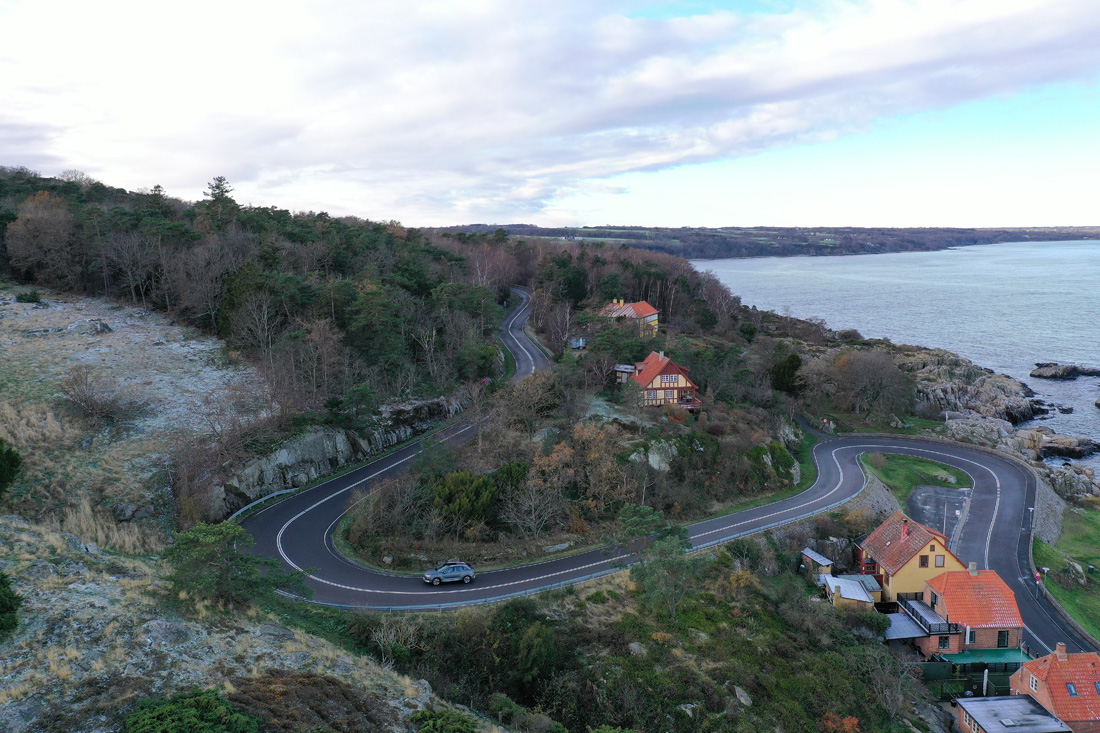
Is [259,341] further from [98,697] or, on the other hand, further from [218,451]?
[98,697]

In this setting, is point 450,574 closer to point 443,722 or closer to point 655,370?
point 443,722

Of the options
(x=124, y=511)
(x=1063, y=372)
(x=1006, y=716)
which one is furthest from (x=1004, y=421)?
(x=124, y=511)

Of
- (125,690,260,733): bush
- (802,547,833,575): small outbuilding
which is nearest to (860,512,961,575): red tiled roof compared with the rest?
(802,547,833,575): small outbuilding

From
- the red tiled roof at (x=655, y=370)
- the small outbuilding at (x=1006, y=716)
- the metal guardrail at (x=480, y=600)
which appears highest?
the red tiled roof at (x=655, y=370)

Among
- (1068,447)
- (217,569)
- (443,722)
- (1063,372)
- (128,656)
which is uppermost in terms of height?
(217,569)

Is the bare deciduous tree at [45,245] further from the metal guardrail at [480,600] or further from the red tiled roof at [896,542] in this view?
the red tiled roof at [896,542]

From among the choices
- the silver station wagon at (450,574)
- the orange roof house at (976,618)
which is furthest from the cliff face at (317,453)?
the orange roof house at (976,618)

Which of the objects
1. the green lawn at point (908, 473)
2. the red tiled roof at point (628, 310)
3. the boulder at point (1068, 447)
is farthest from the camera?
the red tiled roof at point (628, 310)

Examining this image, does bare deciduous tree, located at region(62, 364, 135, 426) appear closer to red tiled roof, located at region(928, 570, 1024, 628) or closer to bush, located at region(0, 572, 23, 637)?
bush, located at region(0, 572, 23, 637)
